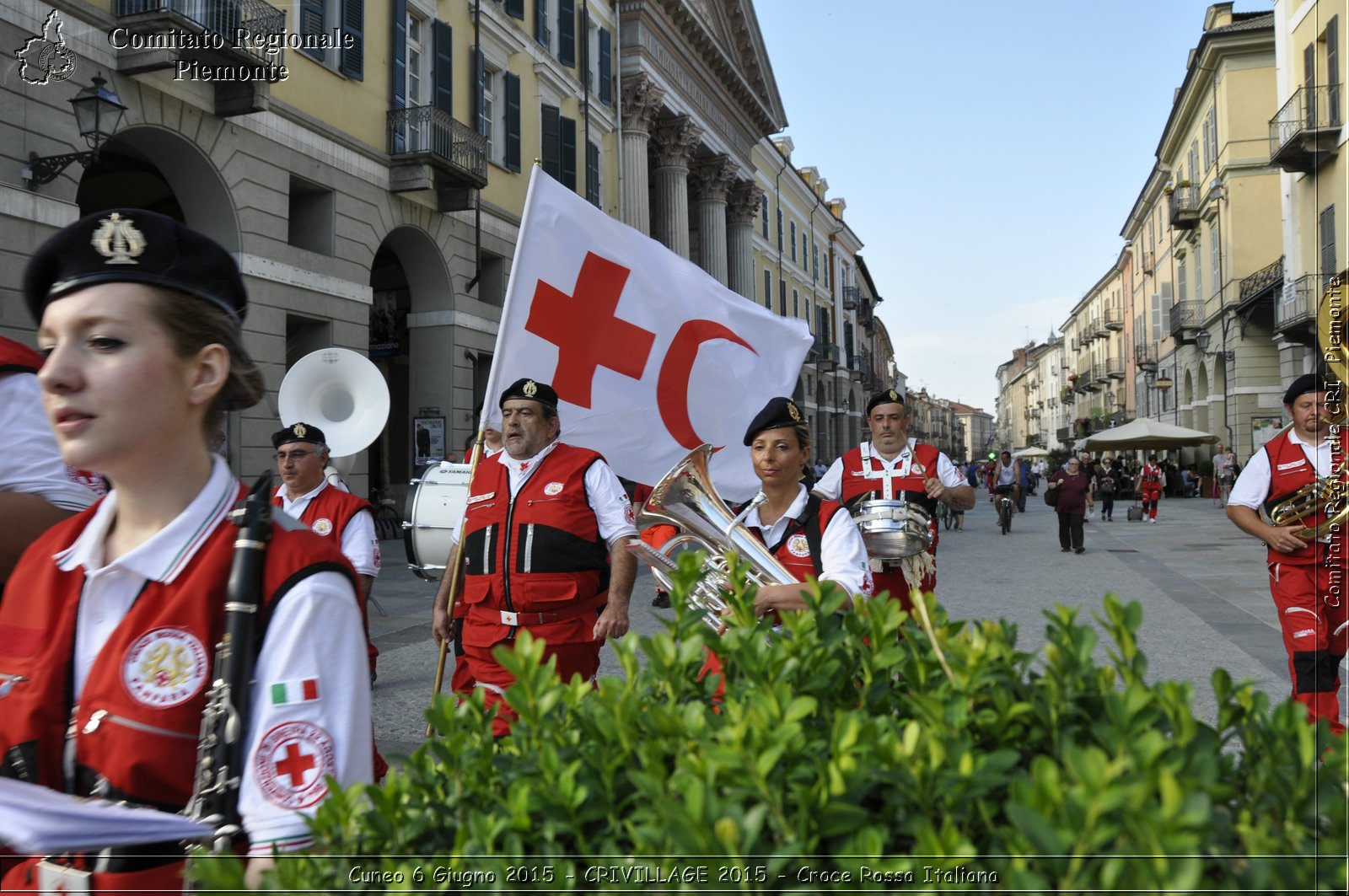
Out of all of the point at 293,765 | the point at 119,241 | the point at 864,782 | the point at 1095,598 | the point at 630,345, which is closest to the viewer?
the point at 864,782

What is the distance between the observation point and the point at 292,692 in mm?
1411

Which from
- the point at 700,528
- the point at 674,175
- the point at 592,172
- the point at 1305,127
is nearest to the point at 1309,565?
the point at 700,528

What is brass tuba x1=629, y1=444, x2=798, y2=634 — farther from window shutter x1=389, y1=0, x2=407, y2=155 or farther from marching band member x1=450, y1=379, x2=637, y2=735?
window shutter x1=389, y1=0, x2=407, y2=155

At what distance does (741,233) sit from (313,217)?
24.7 m

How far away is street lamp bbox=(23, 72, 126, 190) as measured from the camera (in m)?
10.5

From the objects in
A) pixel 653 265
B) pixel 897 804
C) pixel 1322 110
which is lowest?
pixel 897 804

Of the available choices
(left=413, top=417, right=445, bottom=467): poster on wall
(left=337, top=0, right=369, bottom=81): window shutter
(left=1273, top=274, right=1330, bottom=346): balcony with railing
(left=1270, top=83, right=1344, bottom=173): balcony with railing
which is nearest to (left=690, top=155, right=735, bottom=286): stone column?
(left=1273, top=274, right=1330, bottom=346): balcony with railing

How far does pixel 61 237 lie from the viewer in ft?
5.14

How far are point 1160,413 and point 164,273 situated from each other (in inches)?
2125

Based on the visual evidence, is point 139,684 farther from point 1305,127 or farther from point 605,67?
point 605,67

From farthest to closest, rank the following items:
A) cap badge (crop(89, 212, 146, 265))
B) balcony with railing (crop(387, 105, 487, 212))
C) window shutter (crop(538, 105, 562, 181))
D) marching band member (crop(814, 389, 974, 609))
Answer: window shutter (crop(538, 105, 562, 181)) → balcony with railing (crop(387, 105, 487, 212)) → marching band member (crop(814, 389, 974, 609)) → cap badge (crop(89, 212, 146, 265))

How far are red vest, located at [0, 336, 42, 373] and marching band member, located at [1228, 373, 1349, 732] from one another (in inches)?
209

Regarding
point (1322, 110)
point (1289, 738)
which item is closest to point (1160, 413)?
point (1322, 110)

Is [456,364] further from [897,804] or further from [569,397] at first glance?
[897,804]
